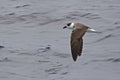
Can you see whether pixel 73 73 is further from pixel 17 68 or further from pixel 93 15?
pixel 93 15

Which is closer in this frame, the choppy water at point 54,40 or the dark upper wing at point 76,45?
the dark upper wing at point 76,45

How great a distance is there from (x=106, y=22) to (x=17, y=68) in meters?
4.25

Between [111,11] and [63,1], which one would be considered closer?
[111,11]

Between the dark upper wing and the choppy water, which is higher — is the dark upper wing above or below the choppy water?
above

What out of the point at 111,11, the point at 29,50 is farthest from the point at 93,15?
the point at 29,50

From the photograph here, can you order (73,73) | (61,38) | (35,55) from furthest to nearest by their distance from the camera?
(61,38)
(35,55)
(73,73)

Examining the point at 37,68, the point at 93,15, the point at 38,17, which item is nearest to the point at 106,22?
the point at 93,15

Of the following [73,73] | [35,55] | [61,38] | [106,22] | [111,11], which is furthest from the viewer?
[111,11]

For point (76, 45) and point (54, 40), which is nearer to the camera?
point (76, 45)

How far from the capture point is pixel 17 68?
13539 millimetres

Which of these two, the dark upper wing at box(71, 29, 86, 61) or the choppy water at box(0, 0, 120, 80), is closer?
the dark upper wing at box(71, 29, 86, 61)

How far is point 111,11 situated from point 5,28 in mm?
3428

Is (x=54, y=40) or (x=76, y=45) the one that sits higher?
(x=76, y=45)

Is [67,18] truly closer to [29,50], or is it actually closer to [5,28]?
[5,28]
